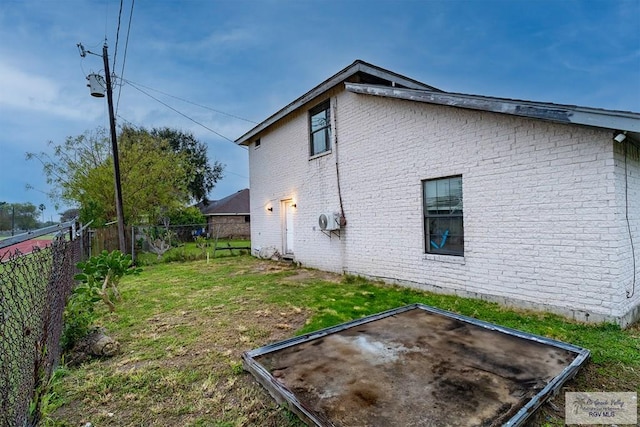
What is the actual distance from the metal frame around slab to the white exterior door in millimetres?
6630

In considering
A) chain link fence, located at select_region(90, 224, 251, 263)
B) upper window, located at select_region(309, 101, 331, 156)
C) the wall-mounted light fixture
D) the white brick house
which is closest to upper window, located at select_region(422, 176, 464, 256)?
the white brick house

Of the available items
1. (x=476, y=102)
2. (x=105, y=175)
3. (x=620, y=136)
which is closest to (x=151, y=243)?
(x=105, y=175)

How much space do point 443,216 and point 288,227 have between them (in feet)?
20.5

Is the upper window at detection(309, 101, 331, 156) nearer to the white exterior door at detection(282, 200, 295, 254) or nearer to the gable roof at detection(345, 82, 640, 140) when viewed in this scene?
the white exterior door at detection(282, 200, 295, 254)

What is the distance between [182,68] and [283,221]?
8753 mm

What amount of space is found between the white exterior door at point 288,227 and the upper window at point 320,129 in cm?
235

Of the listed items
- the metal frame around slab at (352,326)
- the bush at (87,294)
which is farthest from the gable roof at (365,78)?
the bush at (87,294)

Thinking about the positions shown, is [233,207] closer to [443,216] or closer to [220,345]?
[443,216]

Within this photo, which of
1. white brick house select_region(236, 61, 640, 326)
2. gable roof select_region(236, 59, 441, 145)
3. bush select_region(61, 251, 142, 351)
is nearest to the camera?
bush select_region(61, 251, 142, 351)

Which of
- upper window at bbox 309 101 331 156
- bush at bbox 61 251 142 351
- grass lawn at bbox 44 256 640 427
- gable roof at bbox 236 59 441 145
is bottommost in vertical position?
grass lawn at bbox 44 256 640 427

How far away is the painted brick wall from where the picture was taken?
4078mm

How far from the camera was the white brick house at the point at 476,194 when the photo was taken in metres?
4.06

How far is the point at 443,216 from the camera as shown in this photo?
5938 millimetres

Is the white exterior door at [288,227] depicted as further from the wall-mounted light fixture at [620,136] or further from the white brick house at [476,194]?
the wall-mounted light fixture at [620,136]
